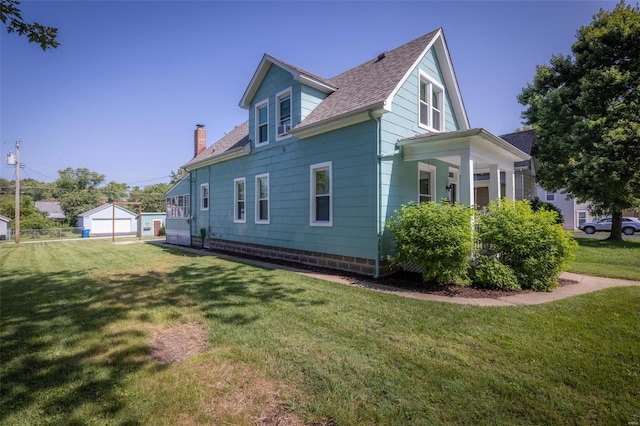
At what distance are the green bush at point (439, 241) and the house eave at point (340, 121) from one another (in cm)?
264

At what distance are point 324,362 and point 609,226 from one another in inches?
1360

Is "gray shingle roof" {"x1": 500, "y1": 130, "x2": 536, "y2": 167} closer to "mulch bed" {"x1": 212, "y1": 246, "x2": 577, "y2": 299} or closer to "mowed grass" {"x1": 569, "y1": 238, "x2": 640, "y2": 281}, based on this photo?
"mowed grass" {"x1": 569, "y1": 238, "x2": 640, "y2": 281}

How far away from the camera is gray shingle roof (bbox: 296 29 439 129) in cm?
769

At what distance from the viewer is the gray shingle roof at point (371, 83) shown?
303 inches

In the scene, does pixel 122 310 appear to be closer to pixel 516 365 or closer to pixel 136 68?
pixel 516 365

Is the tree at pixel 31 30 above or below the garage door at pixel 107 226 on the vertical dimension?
above

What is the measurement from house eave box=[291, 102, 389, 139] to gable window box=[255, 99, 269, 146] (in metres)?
2.20

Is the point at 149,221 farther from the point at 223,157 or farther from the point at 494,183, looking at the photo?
the point at 494,183

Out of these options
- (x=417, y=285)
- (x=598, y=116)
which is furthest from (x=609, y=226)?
(x=417, y=285)

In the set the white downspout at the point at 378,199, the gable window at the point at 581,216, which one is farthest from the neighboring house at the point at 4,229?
the gable window at the point at 581,216

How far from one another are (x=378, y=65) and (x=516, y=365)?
31.1 ft

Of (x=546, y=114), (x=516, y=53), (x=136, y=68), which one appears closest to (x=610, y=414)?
(x=516, y=53)

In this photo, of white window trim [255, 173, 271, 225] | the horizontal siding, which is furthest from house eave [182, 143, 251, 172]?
white window trim [255, 173, 271, 225]

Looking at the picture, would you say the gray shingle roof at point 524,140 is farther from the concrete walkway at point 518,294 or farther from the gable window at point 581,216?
the gable window at point 581,216
